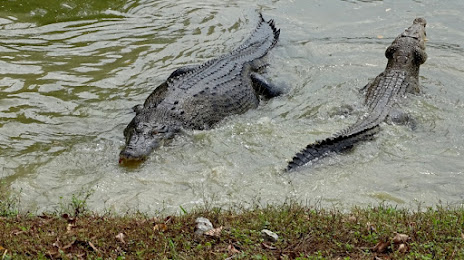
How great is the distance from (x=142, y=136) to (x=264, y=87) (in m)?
2.79

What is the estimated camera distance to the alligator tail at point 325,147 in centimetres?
663

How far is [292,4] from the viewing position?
1336 centimetres

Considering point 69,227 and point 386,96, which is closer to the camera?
point 69,227

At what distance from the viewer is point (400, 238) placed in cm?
439

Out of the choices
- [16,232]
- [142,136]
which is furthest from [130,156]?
[16,232]

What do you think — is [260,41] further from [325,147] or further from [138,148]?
[138,148]

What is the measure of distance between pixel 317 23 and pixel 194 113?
5.47 metres

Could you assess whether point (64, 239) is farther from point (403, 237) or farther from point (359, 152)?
point (359, 152)

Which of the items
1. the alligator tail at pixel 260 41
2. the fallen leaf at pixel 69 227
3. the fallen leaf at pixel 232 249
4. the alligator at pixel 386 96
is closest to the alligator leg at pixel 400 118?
the alligator at pixel 386 96

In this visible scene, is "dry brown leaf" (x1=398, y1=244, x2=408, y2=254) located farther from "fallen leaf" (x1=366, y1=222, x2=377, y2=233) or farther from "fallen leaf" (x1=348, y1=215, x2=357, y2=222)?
"fallen leaf" (x1=348, y1=215, x2=357, y2=222)

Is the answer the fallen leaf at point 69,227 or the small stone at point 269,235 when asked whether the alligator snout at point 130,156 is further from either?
the small stone at point 269,235

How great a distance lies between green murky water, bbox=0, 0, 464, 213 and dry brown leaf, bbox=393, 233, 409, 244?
157cm

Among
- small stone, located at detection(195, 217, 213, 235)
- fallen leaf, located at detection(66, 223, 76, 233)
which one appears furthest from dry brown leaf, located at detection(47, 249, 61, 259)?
small stone, located at detection(195, 217, 213, 235)

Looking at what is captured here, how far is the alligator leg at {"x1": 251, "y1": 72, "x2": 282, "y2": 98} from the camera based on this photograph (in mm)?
9209
